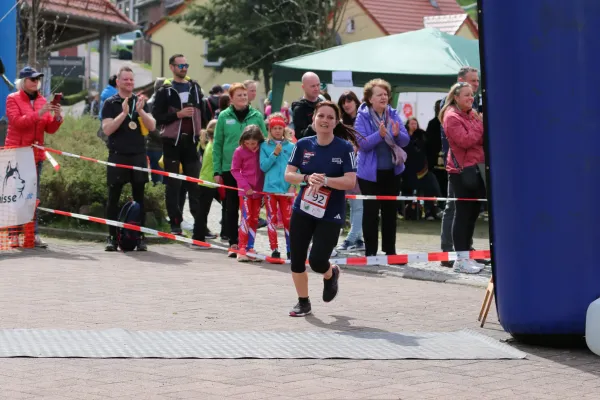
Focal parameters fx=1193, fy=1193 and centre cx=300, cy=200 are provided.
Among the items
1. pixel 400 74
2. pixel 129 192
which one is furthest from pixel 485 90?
pixel 400 74

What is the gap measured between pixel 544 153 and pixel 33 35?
45.1 ft

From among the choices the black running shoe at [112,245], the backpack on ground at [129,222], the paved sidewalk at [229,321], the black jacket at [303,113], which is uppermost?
the black jacket at [303,113]

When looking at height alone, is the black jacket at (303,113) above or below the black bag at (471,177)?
above

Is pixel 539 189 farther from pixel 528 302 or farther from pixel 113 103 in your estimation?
pixel 113 103

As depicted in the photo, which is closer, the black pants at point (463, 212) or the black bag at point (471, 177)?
the black bag at point (471, 177)

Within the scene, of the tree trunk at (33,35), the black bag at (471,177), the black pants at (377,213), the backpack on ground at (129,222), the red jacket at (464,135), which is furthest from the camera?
the tree trunk at (33,35)

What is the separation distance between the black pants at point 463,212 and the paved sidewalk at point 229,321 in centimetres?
75

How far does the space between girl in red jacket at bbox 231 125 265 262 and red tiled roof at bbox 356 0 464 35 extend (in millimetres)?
36649

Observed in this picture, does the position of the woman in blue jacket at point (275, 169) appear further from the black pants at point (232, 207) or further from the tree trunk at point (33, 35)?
the tree trunk at point (33, 35)

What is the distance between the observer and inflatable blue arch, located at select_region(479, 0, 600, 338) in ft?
24.0

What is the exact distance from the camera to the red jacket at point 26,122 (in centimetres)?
1263

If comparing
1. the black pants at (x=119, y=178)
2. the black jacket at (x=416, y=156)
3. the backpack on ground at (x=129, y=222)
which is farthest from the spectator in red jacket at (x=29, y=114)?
the black jacket at (x=416, y=156)

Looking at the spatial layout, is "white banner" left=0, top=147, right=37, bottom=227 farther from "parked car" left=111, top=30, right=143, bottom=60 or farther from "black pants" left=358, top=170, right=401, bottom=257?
"parked car" left=111, top=30, right=143, bottom=60

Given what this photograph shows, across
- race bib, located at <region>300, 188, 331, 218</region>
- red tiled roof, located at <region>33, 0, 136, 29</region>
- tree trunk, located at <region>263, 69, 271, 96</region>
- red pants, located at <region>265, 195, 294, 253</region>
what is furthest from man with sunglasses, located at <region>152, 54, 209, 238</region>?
tree trunk, located at <region>263, 69, 271, 96</region>
